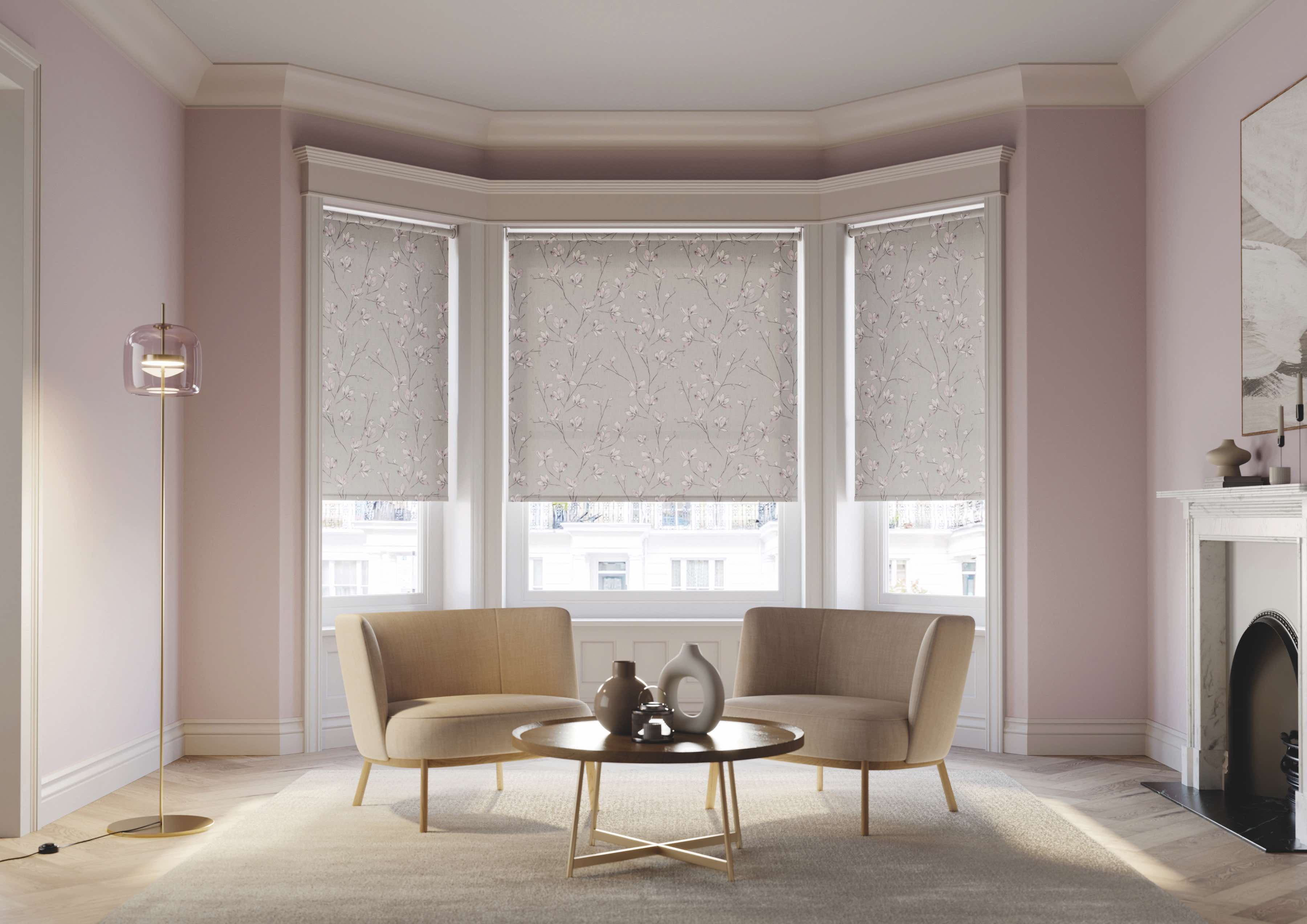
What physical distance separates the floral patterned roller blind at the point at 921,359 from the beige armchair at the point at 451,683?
6.91 feet

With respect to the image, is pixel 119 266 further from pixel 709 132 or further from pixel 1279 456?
pixel 1279 456

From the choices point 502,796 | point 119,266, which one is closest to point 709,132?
point 119,266

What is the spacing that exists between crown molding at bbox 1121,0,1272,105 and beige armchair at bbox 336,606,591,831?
363 centimetres

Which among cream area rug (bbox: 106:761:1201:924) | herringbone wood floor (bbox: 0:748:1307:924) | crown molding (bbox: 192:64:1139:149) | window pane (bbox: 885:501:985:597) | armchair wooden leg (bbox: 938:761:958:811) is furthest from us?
window pane (bbox: 885:501:985:597)

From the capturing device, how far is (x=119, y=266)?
16.0 feet

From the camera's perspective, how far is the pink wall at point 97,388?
430 centimetres

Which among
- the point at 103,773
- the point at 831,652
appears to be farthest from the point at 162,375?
the point at 831,652

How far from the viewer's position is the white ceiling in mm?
4988

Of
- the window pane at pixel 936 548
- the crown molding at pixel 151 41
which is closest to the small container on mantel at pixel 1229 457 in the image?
the window pane at pixel 936 548

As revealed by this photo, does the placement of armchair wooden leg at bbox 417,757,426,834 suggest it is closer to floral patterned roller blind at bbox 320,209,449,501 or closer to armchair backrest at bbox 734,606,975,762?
armchair backrest at bbox 734,606,975,762

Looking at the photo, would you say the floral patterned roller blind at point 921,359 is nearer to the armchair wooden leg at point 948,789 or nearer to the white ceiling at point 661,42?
the white ceiling at point 661,42

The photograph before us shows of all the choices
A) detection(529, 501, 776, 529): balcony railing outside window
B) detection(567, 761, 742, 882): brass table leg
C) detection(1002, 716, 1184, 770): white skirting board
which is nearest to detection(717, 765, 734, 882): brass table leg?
detection(567, 761, 742, 882): brass table leg

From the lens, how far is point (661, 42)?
5336mm

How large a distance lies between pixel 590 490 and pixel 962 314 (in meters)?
2.14
